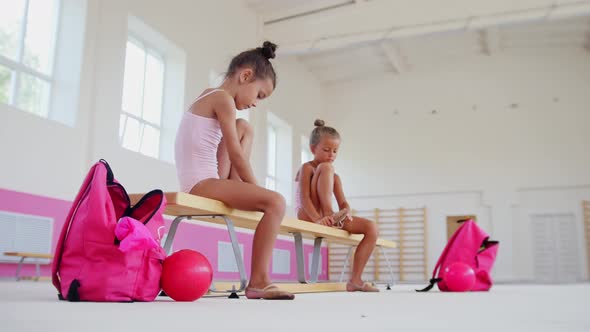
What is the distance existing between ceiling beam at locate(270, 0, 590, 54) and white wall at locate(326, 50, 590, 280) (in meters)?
3.08

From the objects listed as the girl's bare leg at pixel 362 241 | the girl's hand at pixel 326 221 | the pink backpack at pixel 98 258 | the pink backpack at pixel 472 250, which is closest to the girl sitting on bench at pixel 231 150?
the pink backpack at pixel 98 258

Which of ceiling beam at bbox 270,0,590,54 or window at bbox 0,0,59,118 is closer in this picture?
window at bbox 0,0,59,118

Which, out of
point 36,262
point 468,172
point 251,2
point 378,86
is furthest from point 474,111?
point 36,262

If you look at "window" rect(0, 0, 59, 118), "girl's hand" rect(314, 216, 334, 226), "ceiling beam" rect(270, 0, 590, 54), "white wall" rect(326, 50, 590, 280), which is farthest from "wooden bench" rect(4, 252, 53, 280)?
"white wall" rect(326, 50, 590, 280)

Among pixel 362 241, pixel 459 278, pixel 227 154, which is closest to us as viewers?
pixel 227 154

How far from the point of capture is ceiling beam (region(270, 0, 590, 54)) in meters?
6.46

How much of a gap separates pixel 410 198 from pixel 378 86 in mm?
2207

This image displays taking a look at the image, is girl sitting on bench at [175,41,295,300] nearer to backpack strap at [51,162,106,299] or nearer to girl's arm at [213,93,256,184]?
girl's arm at [213,93,256,184]

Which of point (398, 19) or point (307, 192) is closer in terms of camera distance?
point (307, 192)

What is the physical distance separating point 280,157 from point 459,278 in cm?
558

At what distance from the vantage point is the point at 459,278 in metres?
3.43

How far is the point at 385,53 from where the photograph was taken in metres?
9.35

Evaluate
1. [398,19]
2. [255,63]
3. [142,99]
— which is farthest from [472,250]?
[398,19]

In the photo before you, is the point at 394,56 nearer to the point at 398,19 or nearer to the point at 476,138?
the point at 476,138
